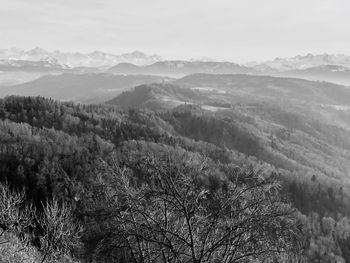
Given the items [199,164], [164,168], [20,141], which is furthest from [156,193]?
[20,141]

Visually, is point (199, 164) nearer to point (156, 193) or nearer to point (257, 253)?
point (156, 193)

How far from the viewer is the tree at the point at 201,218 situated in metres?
16.5

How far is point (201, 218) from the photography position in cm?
1722

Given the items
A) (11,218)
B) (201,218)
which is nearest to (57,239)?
(11,218)

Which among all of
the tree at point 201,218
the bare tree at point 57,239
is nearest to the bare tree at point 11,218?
the bare tree at point 57,239

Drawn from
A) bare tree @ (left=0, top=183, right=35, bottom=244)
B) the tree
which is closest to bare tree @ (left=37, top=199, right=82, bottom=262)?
bare tree @ (left=0, top=183, right=35, bottom=244)

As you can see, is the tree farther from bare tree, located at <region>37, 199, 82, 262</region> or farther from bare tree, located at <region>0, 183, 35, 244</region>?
bare tree, located at <region>0, 183, 35, 244</region>

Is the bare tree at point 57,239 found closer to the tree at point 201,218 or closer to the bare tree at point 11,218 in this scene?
the bare tree at point 11,218

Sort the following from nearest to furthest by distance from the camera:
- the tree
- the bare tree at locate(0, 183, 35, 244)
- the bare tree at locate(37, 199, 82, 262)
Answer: the tree < the bare tree at locate(37, 199, 82, 262) < the bare tree at locate(0, 183, 35, 244)

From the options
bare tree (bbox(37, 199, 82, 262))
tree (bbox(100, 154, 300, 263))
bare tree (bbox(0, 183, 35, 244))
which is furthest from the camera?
bare tree (bbox(0, 183, 35, 244))

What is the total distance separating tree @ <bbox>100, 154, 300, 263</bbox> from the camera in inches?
650

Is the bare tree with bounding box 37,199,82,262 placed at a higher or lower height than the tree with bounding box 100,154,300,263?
lower

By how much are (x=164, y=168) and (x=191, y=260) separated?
3.70 m

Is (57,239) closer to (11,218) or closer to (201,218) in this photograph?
(11,218)
